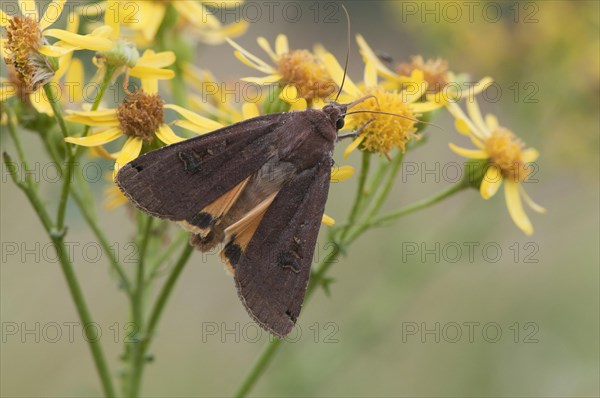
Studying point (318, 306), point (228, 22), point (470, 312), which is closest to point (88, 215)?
point (228, 22)

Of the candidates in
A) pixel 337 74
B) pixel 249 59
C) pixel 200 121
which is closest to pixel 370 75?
pixel 337 74

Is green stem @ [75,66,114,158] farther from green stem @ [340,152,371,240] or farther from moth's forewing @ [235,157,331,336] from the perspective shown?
green stem @ [340,152,371,240]

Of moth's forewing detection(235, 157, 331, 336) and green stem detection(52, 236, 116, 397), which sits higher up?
moth's forewing detection(235, 157, 331, 336)

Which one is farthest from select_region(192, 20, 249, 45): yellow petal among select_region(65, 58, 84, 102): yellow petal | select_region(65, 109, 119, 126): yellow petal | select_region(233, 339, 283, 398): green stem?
select_region(233, 339, 283, 398): green stem

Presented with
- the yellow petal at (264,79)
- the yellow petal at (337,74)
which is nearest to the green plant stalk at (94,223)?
the yellow petal at (264,79)

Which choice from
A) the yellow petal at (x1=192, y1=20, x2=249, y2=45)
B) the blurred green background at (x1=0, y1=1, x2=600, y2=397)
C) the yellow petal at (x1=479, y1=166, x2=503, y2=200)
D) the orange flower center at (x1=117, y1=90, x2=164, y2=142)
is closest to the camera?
the orange flower center at (x1=117, y1=90, x2=164, y2=142)

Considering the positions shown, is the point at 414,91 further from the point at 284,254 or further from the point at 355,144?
the point at 284,254

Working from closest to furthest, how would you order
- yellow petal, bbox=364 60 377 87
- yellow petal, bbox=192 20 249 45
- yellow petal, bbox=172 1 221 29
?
yellow petal, bbox=364 60 377 87
yellow petal, bbox=172 1 221 29
yellow petal, bbox=192 20 249 45

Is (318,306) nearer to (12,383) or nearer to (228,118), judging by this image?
(12,383)
